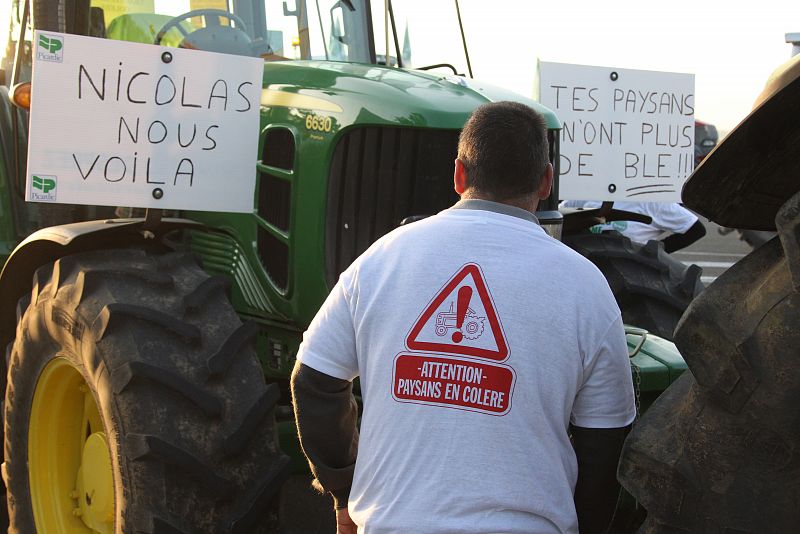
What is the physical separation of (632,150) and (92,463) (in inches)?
109

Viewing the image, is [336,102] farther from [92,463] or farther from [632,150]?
[632,150]

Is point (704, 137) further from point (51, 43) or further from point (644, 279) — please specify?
point (51, 43)

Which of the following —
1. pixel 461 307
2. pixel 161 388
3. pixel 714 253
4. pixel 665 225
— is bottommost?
pixel 714 253

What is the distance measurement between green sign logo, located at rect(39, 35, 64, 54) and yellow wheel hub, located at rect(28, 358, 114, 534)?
3.41 feet

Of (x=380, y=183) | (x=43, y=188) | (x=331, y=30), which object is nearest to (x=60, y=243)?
(x=43, y=188)

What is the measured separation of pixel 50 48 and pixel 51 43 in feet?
0.05

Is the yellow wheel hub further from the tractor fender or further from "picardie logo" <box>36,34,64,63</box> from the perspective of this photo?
"picardie logo" <box>36,34,64,63</box>

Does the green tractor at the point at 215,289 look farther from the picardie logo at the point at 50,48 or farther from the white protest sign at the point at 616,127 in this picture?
the white protest sign at the point at 616,127

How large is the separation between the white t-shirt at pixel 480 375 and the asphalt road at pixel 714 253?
33.1ft

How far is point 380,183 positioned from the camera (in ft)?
12.4

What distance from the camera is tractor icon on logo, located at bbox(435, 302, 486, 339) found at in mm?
2299

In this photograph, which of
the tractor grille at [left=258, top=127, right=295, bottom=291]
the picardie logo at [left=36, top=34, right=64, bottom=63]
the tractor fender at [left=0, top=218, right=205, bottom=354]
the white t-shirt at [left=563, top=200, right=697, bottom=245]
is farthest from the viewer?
the white t-shirt at [left=563, top=200, right=697, bottom=245]

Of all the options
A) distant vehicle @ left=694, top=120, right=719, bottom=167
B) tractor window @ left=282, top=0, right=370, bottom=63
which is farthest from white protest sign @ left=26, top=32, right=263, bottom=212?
distant vehicle @ left=694, top=120, right=719, bottom=167

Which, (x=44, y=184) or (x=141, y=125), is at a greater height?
(x=141, y=125)
